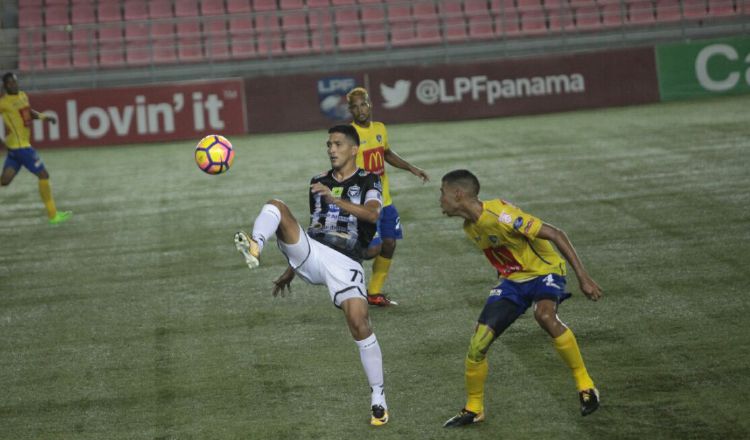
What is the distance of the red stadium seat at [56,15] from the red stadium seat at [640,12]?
52.2ft

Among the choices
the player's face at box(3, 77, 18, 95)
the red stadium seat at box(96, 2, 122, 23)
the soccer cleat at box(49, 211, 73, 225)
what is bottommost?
the soccer cleat at box(49, 211, 73, 225)

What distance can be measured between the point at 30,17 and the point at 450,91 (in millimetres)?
12379

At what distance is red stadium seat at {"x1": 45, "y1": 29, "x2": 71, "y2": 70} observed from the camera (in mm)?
29708

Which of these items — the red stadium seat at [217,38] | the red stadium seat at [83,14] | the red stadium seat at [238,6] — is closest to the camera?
the red stadium seat at [217,38]

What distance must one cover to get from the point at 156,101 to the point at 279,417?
2087cm

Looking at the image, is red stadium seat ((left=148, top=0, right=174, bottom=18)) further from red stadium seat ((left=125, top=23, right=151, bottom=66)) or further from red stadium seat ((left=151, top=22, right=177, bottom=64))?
red stadium seat ((left=125, top=23, right=151, bottom=66))

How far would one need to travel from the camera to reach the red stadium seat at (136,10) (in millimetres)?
31359

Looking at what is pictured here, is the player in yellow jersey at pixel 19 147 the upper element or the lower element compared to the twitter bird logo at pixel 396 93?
lower

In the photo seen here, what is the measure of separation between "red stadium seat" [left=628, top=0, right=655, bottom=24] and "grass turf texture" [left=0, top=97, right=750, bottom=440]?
34.4ft

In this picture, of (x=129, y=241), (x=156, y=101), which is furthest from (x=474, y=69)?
(x=129, y=241)

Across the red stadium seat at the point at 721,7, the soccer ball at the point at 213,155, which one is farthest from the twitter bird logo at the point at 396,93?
the soccer ball at the point at 213,155

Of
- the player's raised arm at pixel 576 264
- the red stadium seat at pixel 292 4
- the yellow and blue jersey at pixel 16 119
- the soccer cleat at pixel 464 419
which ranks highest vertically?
the red stadium seat at pixel 292 4

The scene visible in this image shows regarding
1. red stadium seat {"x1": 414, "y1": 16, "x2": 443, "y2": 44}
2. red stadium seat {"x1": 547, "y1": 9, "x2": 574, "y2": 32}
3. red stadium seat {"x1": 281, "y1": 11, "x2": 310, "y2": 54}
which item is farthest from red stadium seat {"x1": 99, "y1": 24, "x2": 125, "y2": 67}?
red stadium seat {"x1": 547, "y1": 9, "x2": 574, "y2": 32}

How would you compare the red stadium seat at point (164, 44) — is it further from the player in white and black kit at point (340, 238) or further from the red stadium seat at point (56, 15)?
the player in white and black kit at point (340, 238)
